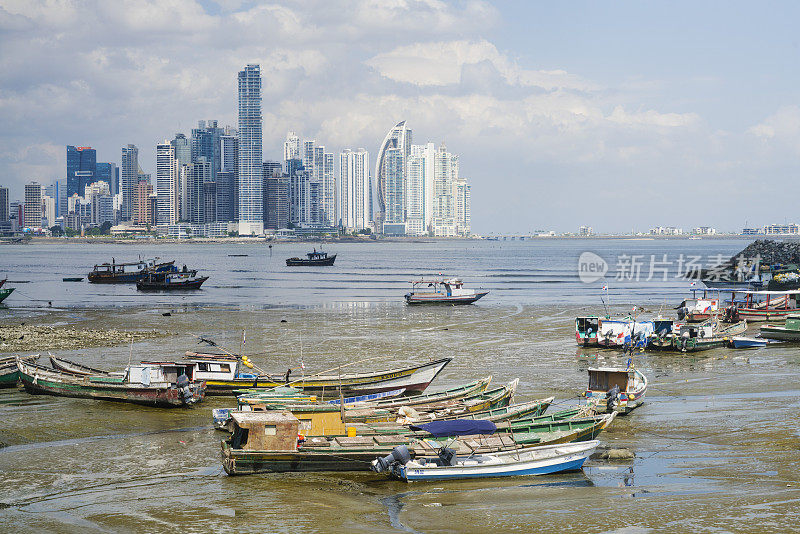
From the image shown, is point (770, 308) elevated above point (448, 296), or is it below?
above

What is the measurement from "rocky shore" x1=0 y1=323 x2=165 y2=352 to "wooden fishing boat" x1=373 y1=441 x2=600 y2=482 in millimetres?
27014

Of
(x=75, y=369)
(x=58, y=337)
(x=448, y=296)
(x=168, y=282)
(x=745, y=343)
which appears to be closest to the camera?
(x=75, y=369)

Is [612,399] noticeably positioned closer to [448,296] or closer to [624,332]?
[624,332]

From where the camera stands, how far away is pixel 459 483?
65.1ft

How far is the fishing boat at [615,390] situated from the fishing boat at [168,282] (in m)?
67.7

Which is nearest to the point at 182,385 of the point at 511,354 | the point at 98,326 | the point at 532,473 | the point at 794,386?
the point at 532,473

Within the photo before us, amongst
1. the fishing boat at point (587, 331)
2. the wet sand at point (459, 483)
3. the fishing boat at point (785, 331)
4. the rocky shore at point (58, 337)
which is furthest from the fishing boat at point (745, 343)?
the rocky shore at point (58, 337)

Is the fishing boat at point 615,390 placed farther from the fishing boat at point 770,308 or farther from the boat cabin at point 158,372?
the fishing boat at point 770,308

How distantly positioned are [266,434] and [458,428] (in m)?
5.06

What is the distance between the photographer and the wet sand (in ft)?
56.3

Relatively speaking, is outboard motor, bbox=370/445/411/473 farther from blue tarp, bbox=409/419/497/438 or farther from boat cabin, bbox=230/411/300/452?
boat cabin, bbox=230/411/300/452

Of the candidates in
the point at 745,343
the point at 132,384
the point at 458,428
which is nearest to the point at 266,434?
the point at 458,428

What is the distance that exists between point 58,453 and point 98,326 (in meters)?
33.7

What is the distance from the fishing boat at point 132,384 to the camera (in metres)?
28.6
